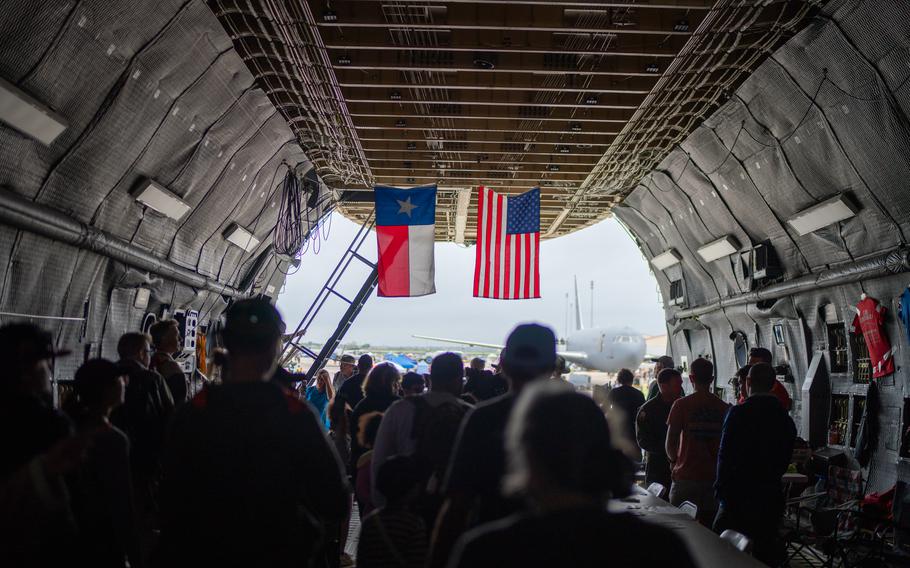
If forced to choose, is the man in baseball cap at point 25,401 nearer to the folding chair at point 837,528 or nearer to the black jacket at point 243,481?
the black jacket at point 243,481

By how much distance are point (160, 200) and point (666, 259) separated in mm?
10196

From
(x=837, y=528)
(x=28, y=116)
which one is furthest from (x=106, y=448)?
(x=837, y=528)

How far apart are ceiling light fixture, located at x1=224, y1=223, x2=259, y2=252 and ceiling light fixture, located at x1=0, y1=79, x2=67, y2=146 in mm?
5439

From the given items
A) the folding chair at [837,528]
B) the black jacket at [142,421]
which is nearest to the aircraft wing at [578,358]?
the folding chair at [837,528]

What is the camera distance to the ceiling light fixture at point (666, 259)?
49.1ft

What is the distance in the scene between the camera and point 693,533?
461 centimetres

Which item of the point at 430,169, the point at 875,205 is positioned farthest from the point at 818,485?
the point at 430,169

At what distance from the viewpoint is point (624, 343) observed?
146ft

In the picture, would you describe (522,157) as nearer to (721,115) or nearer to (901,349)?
(721,115)

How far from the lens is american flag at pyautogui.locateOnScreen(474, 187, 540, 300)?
1158cm

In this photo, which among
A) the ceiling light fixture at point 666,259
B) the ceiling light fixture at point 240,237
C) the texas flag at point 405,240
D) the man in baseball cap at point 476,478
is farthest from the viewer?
the ceiling light fixture at point 666,259

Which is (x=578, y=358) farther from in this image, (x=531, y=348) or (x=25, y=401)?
(x=25, y=401)

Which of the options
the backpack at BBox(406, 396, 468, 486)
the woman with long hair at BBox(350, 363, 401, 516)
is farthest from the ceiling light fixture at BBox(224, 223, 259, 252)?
A: the backpack at BBox(406, 396, 468, 486)

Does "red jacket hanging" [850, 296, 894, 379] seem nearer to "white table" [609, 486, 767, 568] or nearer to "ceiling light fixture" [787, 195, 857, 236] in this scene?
"ceiling light fixture" [787, 195, 857, 236]
